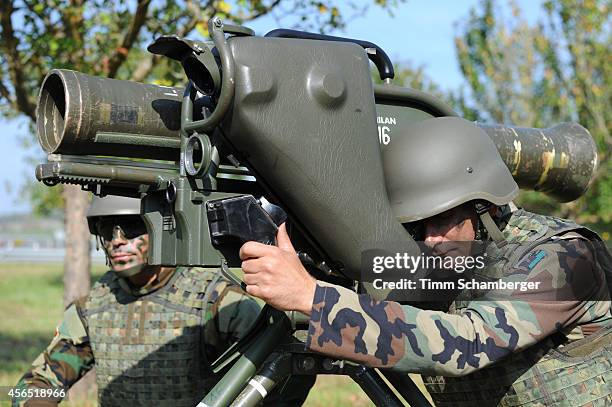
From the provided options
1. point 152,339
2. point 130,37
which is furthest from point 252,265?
point 130,37

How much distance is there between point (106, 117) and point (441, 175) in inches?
43.1

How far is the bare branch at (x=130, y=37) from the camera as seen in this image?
22.4 ft

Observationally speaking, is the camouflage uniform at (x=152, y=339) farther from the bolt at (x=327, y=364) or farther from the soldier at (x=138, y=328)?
the bolt at (x=327, y=364)

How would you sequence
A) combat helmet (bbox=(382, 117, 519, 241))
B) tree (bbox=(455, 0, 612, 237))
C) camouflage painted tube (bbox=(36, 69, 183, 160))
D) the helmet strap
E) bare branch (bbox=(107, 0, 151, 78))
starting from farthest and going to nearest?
tree (bbox=(455, 0, 612, 237)), bare branch (bbox=(107, 0, 151, 78)), the helmet strap, combat helmet (bbox=(382, 117, 519, 241)), camouflage painted tube (bbox=(36, 69, 183, 160))

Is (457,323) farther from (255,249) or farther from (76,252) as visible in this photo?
(76,252)

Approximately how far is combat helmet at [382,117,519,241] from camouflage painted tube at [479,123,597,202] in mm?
272

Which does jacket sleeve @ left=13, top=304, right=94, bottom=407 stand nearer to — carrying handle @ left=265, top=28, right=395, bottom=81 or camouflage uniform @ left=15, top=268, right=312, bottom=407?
camouflage uniform @ left=15, top=268, right=312, bottom=407

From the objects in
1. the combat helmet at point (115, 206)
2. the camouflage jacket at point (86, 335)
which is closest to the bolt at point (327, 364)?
the camouflage jacket at point (86, 335)

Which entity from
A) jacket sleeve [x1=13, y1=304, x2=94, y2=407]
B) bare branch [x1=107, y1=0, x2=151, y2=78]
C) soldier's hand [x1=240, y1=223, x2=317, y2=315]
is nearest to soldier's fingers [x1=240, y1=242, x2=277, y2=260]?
soldier's hand [x1=240, y1=223, x2=317, y2=315]

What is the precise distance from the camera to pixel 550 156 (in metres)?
3.47

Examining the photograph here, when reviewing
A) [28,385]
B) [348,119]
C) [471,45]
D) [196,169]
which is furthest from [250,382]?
[471,45]

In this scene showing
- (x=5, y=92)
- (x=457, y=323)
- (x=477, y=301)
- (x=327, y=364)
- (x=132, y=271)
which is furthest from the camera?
(x=5, y=92)

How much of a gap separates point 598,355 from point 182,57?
1.62 meters

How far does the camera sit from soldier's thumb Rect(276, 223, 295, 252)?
282 centimetres
